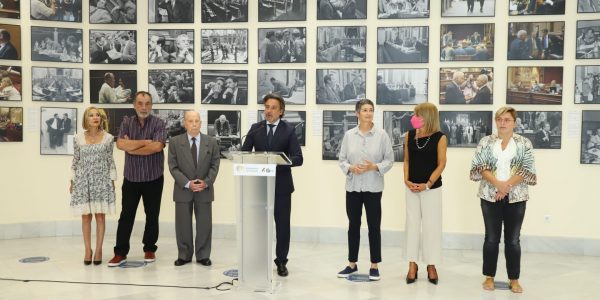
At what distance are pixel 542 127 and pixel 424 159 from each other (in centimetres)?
238

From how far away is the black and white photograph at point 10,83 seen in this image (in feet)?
24.0

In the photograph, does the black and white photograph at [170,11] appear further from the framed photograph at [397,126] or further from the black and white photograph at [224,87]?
the framed photograph at [397,126]

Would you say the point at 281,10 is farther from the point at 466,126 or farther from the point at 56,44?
the point at 56,44

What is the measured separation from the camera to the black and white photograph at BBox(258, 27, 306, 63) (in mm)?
7348

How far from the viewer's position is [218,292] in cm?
514

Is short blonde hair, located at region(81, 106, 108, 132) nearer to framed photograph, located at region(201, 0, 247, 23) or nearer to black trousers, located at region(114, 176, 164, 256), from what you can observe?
black trousers, located at region(114, 176, 164, 256)

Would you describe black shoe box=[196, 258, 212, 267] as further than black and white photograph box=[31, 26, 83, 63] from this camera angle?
No

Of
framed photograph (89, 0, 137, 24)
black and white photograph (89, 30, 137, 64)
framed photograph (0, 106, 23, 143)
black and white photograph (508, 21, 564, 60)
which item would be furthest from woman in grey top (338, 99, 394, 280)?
framed photograph (0, 106, 23, 143)

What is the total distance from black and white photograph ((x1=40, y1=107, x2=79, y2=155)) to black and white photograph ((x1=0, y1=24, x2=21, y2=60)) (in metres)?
0.78

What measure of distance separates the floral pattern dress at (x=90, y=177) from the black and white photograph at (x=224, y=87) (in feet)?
6.06

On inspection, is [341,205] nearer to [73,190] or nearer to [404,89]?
[404,89]

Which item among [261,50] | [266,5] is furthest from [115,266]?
[266,5]

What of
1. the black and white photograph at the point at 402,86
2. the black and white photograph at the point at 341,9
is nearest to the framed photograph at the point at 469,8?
the black and white photograph at the point at 402,86

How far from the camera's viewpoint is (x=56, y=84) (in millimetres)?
7562
